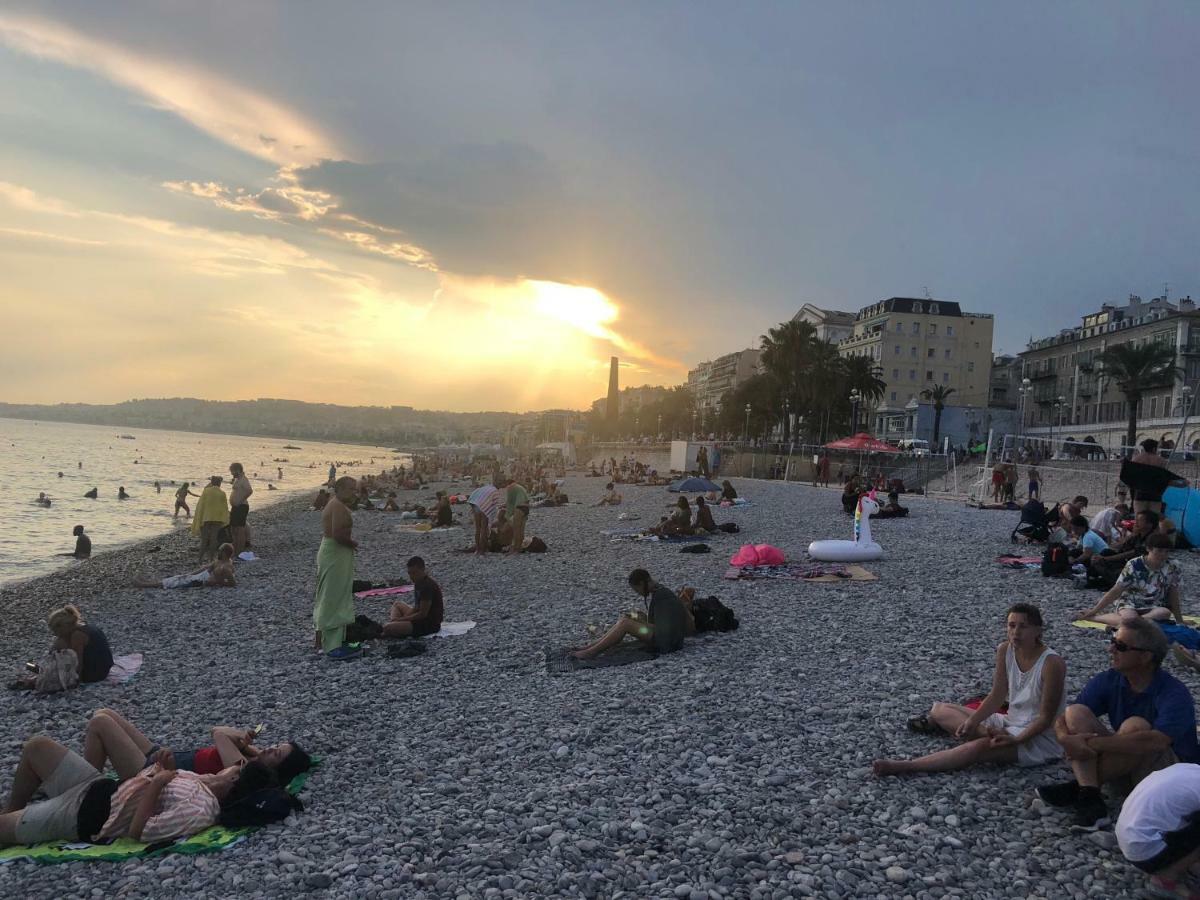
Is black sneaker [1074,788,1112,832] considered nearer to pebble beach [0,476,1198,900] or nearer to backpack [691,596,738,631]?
pebble beach [0,476,1198,900]

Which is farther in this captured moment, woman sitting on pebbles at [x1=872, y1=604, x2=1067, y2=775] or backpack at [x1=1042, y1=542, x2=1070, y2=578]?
backpack at [x1=1042, y1=542, x2=1070, y2=578]

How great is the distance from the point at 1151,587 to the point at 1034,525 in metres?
7.79

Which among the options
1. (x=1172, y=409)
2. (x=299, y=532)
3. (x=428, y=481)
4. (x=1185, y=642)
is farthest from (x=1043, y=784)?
(x=1172, y=409)

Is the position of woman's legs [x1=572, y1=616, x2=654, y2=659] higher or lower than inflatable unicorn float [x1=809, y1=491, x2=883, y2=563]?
lower

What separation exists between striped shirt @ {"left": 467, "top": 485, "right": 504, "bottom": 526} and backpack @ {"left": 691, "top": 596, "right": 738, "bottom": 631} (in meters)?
9.10

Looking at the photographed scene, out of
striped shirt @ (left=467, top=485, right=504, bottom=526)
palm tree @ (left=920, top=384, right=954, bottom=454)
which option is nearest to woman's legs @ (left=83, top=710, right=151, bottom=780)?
striped shirt @ (left=467, top=485, right=504, bottom=526)

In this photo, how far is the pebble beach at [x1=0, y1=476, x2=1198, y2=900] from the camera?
425 centimetres

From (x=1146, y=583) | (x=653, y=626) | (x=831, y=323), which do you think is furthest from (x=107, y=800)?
(x=831, y=323)

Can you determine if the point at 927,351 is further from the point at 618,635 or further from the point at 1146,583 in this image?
the point at 618,635

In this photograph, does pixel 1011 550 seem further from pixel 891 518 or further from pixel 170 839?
pixel 170 839

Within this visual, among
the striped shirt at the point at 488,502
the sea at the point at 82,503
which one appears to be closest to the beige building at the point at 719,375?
the sea at the point at 82,503

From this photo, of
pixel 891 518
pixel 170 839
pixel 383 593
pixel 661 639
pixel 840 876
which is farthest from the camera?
pixel 891 518

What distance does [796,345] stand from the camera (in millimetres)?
57938

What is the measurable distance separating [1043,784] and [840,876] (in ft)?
5.74
